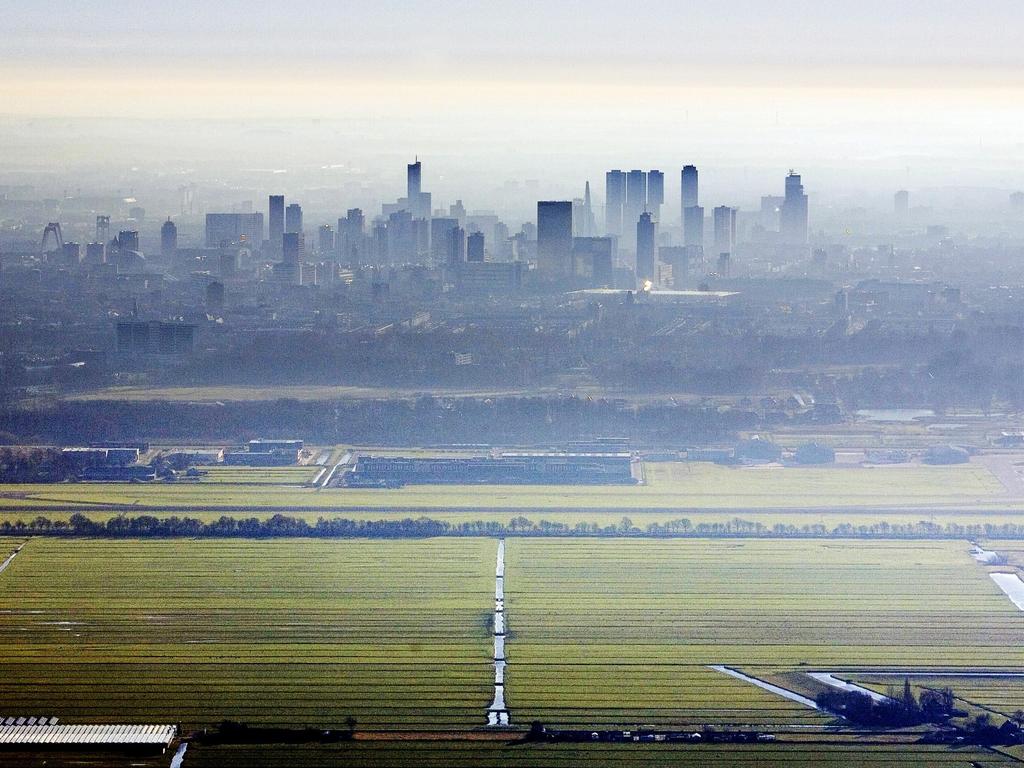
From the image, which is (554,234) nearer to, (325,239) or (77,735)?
(325,239)

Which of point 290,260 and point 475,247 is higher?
point 475,247

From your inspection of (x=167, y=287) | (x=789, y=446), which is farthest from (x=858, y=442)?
(x=167, y=287)

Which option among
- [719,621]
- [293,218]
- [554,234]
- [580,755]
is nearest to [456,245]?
[554,234]

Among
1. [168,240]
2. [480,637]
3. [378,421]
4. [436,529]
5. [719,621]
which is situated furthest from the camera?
[168,240]

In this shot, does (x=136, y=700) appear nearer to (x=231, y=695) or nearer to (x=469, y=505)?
(x=231, y=695)

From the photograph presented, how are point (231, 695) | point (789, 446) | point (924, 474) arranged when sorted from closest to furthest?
1. point (231, 695)
2. point (924, 474)
3. point (789, 446)

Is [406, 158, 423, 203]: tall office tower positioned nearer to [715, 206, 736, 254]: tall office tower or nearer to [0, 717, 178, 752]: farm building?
[715, 206, 736, 254]: tall office tower

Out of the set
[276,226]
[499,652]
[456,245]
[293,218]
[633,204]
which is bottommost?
[499,652]
